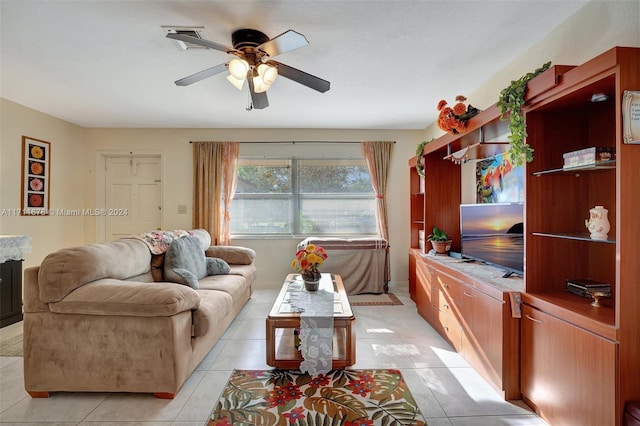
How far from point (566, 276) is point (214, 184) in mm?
4280

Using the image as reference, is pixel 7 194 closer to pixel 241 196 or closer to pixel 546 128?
pixel 241 196

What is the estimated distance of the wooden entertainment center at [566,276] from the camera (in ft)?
4.21

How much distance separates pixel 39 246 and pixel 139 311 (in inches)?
132

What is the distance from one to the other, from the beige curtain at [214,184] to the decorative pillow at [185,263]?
1164 millimetres

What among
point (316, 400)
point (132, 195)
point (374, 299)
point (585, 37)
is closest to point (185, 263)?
point (316, 400)

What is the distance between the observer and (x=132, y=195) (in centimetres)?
482

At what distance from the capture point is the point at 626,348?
1269 millimetres

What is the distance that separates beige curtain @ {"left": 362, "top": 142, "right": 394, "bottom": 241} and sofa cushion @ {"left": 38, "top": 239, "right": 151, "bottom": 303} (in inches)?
133

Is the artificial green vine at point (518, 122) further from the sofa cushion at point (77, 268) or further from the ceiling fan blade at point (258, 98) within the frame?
the sofa cushion at point (77, 268)

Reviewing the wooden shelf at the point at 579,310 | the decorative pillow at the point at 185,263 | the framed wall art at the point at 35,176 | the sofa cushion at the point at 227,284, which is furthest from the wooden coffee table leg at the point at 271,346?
the framed wall art at the point at 35,176

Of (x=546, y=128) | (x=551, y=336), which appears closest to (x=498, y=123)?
(x=546, y=128)

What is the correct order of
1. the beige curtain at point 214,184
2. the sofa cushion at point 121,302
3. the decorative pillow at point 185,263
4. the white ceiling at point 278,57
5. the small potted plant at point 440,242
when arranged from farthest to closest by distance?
the beige curtain at point 214,184 < the small potted plant at point 440,242 < the decorative pillow at point 185,263 < the white ceiling at point 278,57 < the sofa cushion at point 121,302

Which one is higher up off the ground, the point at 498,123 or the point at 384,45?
the point at 384,45

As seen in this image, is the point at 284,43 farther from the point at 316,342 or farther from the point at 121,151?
the point at 121,151
